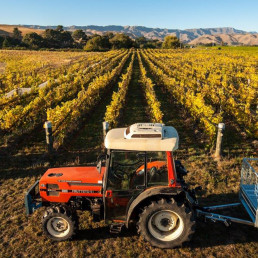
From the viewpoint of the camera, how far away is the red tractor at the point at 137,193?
12.5 ft

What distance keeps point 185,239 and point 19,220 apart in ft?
10.4

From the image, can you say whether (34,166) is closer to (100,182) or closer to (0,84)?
(100,182)

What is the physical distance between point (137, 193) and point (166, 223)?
2.22 feet

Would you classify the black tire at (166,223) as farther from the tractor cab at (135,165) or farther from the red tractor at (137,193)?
the tractor cab at (135,165)

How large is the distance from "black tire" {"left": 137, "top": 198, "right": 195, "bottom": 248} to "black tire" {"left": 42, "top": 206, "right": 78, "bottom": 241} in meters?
1.11

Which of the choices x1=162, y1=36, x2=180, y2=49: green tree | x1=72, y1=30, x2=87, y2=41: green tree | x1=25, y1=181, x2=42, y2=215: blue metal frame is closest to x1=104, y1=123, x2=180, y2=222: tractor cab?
x1=25, y1=181, x2=42, y2=215: blue metal frame

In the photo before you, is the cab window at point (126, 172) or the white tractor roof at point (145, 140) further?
the cab window at point (126, 172)

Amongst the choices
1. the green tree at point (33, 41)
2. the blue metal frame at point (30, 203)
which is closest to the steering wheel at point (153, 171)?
the blue metal frame at point (30, 203)

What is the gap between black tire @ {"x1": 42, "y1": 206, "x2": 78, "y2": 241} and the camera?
4.10 meters

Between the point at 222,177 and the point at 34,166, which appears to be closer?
the point at 222,177

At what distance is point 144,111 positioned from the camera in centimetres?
1245

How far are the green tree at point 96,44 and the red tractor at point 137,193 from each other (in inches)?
2657

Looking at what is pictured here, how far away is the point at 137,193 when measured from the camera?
3.98 meters

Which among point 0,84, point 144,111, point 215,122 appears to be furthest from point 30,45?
point 215,122
